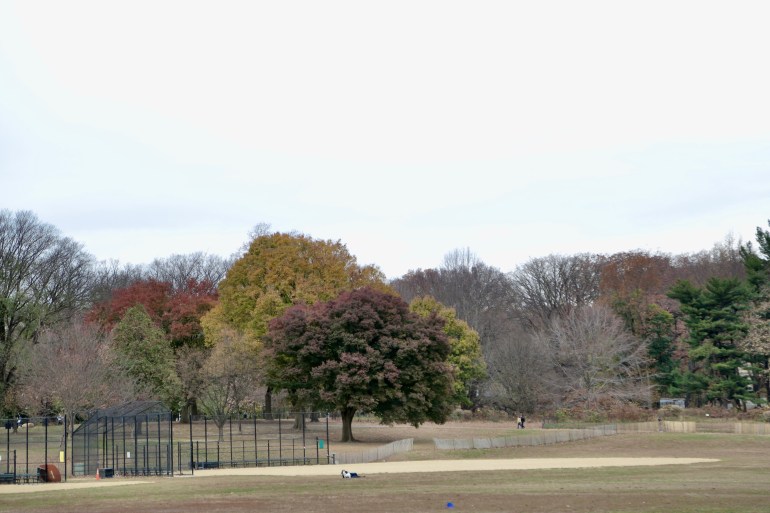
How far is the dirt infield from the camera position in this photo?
1609 inches

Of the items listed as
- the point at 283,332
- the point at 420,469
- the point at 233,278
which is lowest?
the point at 420,469

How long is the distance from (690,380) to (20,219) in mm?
60793

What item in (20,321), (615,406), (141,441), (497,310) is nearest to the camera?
(141,441)

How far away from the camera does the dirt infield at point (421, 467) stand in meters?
40.9

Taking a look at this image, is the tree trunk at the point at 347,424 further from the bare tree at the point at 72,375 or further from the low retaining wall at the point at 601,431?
the bare tree at the point at 72,375

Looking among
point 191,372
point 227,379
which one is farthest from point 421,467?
point 191,372

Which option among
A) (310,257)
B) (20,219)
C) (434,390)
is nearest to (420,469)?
(434,390)

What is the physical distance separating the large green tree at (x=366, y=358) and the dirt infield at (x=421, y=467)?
9.27 m

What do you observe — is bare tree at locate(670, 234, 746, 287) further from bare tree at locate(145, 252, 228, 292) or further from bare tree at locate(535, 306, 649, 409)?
bare tree at locate(145, 252, 228, 292)

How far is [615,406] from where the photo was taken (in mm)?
81312

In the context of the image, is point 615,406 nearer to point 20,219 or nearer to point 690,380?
point 690,380

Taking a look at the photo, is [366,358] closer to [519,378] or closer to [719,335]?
[519,378]

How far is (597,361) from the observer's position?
86750 mm

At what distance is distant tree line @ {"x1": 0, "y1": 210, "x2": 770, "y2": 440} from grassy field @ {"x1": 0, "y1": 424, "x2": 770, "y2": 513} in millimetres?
20026
